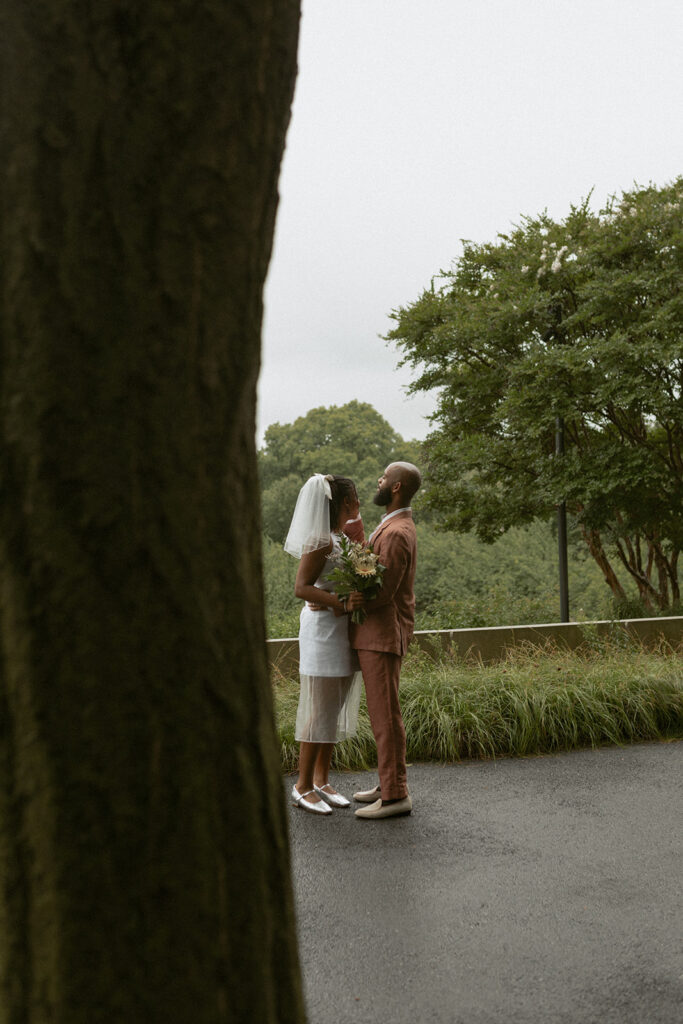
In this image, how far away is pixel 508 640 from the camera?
1131 centimetres

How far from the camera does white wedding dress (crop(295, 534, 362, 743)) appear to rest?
5789mm

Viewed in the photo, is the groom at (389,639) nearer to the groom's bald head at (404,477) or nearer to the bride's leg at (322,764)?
the groom's bald head at (404,477)

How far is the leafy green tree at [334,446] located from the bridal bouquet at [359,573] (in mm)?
32371

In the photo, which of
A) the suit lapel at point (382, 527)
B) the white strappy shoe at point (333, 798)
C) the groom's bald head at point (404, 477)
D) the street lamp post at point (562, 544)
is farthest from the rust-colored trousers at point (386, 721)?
the street lamp post at point (562, 544)

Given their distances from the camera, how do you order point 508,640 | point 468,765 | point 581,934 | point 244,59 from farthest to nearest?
1. point 508,640
2. point 468,765
3. point 581,934
4. point 244,59

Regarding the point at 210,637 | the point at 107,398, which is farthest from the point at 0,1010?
the point at 107,398

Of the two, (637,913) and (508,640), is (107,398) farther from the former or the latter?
(508,640)

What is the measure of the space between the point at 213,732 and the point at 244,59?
1.07 metres

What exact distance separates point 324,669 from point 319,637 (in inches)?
8.2

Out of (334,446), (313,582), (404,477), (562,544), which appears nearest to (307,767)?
(313,582)

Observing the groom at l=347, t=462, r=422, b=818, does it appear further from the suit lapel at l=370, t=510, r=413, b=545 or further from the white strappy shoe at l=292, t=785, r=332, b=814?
the white strappy shoe at l=292, t=785, r=332, b=814

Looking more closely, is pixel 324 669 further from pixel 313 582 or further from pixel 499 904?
pixel 499 904

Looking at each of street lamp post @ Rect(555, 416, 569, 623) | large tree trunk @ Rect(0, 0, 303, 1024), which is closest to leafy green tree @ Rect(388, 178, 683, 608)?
street lamp post @ Rect(555, 416, 569, 623)

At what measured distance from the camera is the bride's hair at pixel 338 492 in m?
5.93
